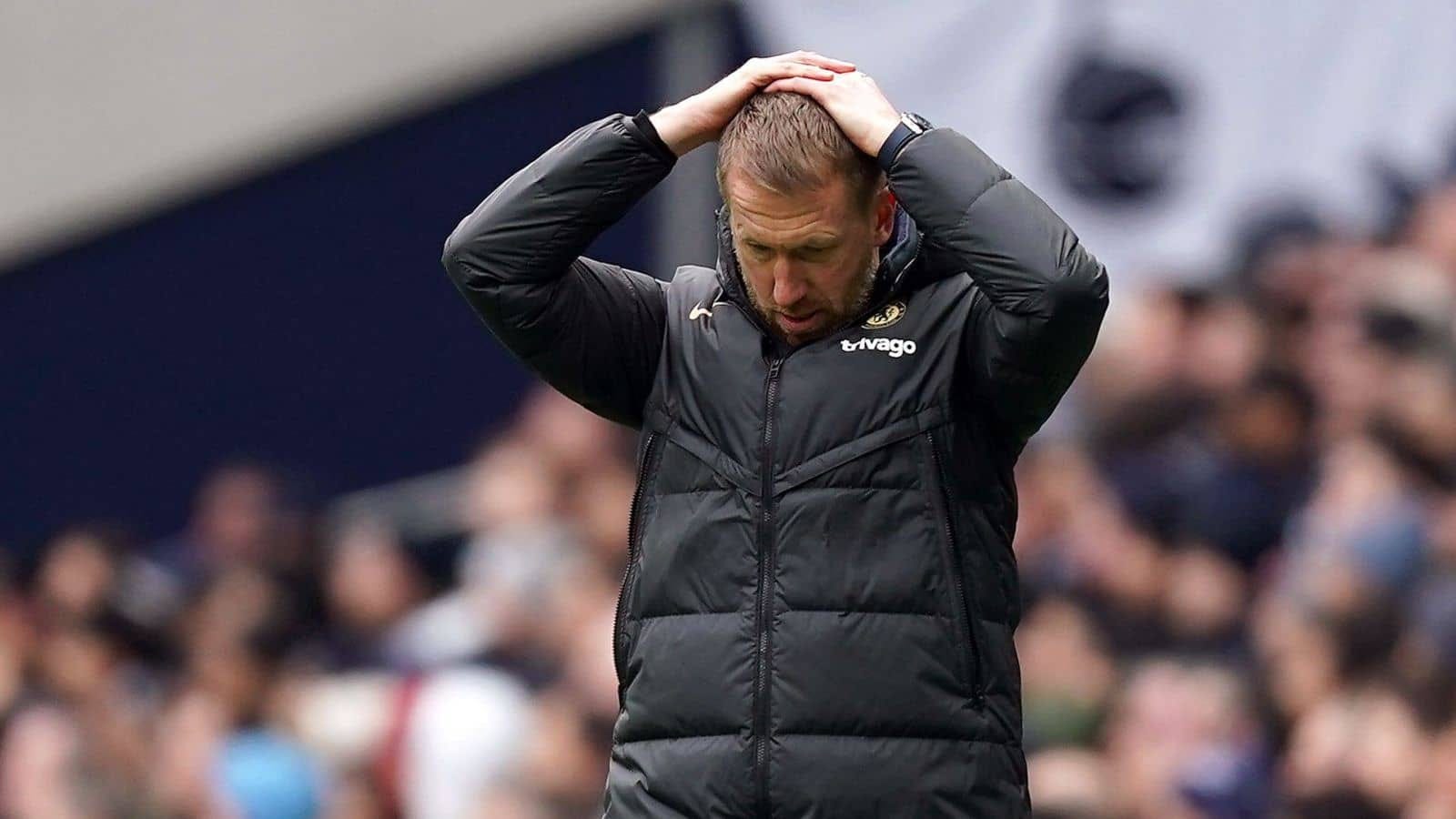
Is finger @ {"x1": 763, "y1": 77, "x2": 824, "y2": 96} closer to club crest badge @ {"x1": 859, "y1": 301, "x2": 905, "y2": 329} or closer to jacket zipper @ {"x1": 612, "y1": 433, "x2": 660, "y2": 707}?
club crest badge @ {"x1": 859, "y1": 301, "x2": 905, "y2": 329}

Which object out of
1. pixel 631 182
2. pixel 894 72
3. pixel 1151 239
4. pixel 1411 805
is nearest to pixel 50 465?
pixel 894 72

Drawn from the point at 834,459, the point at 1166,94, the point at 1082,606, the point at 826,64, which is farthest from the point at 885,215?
the point at 1166,94

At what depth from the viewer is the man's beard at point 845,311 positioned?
239 centimetres

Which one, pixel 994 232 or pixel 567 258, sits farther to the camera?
pixel 567 258

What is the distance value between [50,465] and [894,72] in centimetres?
257

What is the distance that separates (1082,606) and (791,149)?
2.75 meters

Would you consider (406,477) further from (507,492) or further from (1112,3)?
(1112,3)

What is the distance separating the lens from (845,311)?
2395mm

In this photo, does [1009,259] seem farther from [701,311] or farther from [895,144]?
[701,311]

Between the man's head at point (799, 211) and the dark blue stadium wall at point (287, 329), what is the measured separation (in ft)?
10.3

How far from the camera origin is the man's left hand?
7.62ft

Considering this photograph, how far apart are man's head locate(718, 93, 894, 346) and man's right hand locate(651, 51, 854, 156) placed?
2 centimetres

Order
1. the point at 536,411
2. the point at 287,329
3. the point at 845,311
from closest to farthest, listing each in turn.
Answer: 1. the point at 845,311
2. the point at 536,411
3. the point at 287,329

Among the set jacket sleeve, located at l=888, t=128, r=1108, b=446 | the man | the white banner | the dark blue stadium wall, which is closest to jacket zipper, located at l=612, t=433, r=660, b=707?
the man
